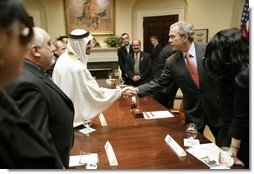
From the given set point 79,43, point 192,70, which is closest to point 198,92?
point 192,70

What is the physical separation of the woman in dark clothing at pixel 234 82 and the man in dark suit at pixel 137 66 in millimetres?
3104

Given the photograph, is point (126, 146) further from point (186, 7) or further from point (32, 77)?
point (186, 7)

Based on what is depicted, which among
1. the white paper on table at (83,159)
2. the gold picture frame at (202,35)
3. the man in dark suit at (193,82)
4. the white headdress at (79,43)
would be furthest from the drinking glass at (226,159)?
the gold picture frame at (202,35)

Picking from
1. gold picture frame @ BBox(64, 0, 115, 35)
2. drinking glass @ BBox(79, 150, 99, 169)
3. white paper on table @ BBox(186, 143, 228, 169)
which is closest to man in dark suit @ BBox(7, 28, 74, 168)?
drinking glass @ BBox(79, 150, 99, 169)

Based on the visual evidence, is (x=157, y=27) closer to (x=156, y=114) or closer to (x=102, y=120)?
(x=156, y=114)

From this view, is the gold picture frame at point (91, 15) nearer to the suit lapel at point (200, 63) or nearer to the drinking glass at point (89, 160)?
the suit lapel at point (200, 63)

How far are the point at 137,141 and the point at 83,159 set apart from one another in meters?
0.44

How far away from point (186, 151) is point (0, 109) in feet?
4.21

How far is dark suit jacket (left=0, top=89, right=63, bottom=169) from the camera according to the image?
0.64 m

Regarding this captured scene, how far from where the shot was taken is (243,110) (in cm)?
139

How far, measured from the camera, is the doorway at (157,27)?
276 inches

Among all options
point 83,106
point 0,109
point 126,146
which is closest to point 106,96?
point 83,106

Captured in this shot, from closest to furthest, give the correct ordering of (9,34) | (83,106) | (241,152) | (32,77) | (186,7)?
(9,34)
(32,77)
(241,152)
(83,106)
(186,7)

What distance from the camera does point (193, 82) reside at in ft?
7.61
